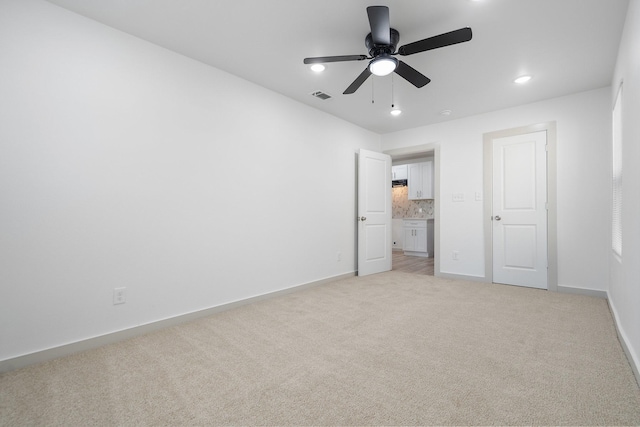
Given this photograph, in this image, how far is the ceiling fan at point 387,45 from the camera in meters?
1.95

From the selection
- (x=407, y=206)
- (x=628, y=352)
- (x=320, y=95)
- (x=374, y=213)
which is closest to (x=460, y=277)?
(x=374, y=213)

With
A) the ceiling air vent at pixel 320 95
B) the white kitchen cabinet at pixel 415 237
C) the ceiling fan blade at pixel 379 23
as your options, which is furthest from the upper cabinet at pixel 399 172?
the ceiling fan blade at pixel 379 23

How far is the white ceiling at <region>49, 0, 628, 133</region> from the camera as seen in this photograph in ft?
7.11

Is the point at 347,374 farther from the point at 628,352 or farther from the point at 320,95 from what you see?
the point at 320,95

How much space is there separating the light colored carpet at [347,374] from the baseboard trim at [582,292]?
2.67ft

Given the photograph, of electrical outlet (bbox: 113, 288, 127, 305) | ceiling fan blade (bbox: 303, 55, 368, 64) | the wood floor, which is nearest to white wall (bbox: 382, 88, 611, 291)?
the wood floor

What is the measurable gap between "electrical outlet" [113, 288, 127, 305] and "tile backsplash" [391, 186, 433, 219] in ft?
23.3

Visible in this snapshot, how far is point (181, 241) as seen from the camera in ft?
9.03

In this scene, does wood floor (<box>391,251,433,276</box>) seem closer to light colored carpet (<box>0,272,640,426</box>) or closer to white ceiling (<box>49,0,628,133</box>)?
light colored carpet (<box>0,272,640,426</box>)

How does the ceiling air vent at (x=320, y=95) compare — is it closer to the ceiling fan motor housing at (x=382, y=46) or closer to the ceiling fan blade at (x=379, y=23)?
the ceiling fan motor housing at (x=382, y=46)

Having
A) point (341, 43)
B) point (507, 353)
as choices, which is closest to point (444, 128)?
point (341, 43)

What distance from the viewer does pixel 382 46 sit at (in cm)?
226

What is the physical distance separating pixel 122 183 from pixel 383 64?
2.33 m

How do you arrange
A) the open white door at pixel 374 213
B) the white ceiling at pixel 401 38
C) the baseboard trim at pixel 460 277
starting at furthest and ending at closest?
the open white door at pixel 374 213 → the baseboard trim at pixel 460 277 → the white ceiling at pixel 401 38
